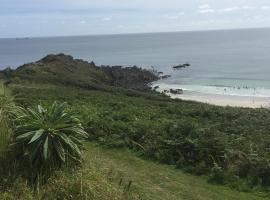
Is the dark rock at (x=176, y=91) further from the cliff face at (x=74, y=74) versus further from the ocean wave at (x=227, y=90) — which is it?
the cliff face at (x=74, y=74)

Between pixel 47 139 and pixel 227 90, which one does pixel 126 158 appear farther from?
pixel 227 90

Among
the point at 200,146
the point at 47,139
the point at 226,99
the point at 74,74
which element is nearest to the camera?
the point at 47,139

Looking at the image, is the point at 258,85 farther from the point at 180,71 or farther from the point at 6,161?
the point at 6,161

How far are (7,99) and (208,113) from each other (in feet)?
42.0

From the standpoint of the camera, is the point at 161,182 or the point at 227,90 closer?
the point at 161,182

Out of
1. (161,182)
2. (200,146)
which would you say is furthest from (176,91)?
(161,182)

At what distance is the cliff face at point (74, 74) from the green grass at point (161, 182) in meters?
31.1

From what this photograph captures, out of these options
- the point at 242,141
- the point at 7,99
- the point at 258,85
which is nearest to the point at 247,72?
the point at 258,85

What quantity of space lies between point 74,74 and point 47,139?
4776cm

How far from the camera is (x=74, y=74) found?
181ft

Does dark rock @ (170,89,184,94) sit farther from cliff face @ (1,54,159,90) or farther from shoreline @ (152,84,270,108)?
cliff face @ (1,54,159,90)

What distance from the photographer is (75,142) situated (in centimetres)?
834

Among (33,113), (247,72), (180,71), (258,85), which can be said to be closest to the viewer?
(33,113)

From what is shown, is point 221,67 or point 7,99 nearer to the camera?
point 7,99
